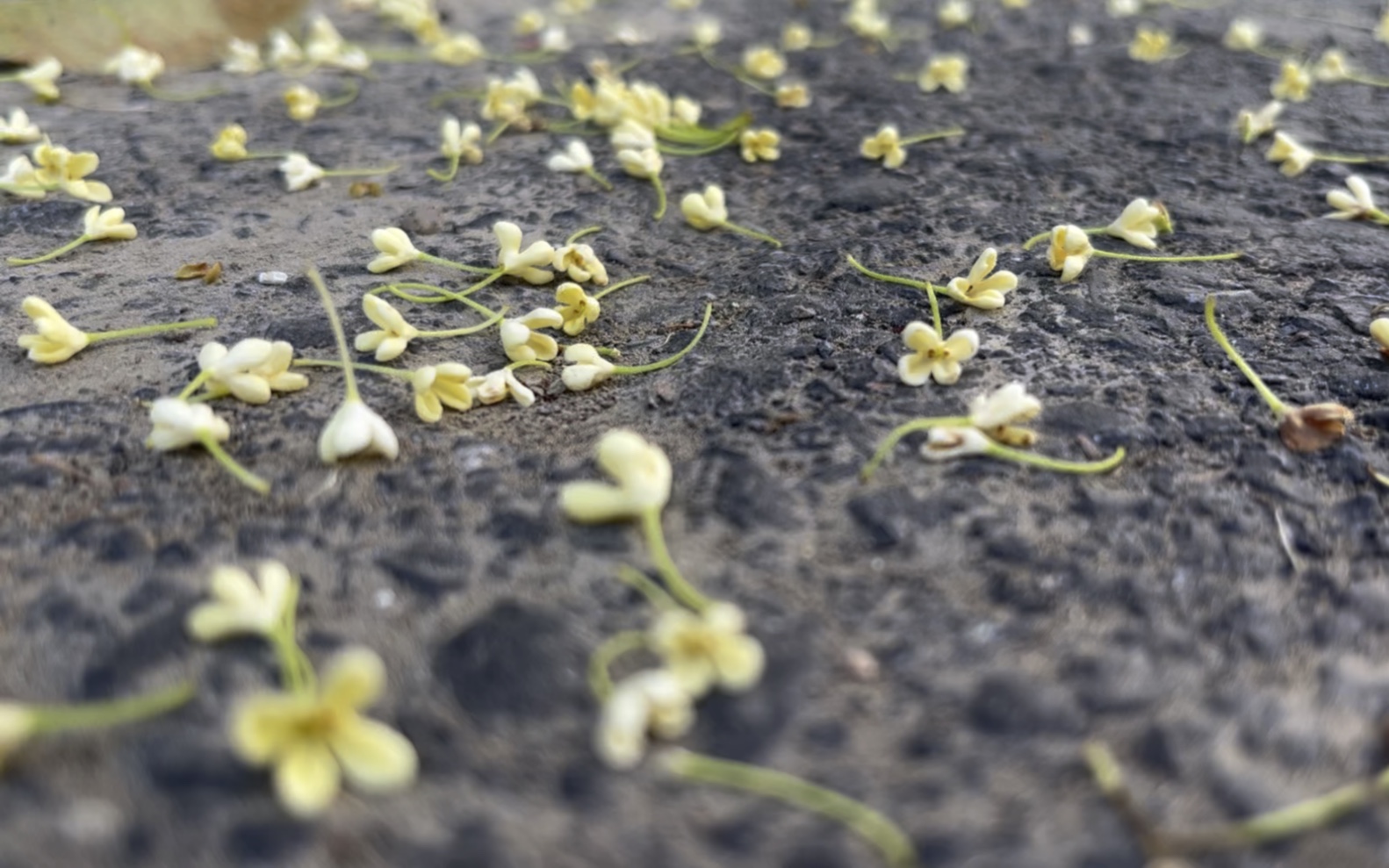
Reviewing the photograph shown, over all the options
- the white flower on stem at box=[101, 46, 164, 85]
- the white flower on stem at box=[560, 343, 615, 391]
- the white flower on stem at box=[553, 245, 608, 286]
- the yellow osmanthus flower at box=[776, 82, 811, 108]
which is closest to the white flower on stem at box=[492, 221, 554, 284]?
the white flower on stem at box=[553, 245, 608, 286]

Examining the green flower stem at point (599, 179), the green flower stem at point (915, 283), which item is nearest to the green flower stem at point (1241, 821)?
the green flower stem at point (915, 283)

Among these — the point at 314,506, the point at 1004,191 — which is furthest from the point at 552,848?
the point at 1004,191

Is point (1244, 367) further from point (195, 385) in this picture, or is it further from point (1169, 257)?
point (195, 385)

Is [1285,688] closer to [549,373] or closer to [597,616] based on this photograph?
[597,616]

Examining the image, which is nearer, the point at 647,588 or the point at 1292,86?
the point at 647,588

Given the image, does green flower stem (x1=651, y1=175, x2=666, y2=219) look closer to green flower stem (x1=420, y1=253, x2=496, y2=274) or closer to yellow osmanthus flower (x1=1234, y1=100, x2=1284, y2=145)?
green flower stem (x1=420, y1=253, x2=496, y2=274)

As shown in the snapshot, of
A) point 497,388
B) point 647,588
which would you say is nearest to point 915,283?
point 497,388
